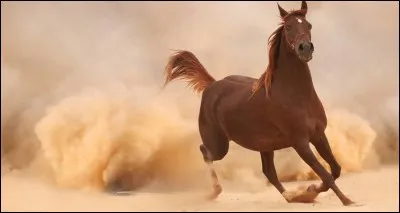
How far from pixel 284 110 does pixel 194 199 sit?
0.94 meters

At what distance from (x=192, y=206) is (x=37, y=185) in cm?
179

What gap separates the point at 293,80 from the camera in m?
2.25

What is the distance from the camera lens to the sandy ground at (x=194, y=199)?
253 centimetres

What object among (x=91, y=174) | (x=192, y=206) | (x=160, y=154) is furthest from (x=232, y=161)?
(x=192, y=206)

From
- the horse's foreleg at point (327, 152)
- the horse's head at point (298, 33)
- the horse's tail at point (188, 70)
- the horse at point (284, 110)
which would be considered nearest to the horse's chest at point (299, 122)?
the horse at point (284, 110)

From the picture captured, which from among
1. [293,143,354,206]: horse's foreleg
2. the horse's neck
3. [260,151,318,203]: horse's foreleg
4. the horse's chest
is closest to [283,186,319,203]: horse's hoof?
[260,151,318,203]: horse's foreleg

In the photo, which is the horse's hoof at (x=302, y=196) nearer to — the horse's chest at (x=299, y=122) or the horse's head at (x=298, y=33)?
the horse's chest at (x=299, y=122)

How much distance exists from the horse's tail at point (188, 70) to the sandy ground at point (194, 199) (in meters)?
0.63

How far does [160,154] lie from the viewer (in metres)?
4.03

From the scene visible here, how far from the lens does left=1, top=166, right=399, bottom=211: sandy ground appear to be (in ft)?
8.29

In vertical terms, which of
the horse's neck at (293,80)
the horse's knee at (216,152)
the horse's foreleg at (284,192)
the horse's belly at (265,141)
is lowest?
the horse's foreleg at (284,192)

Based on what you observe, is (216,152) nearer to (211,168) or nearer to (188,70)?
(211,168)

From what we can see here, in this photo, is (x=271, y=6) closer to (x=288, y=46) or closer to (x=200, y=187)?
(x=200, y=187)

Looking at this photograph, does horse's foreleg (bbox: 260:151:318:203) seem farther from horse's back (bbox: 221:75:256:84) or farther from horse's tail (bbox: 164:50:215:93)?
horse's tail (bbox: 164:50:215:93)
